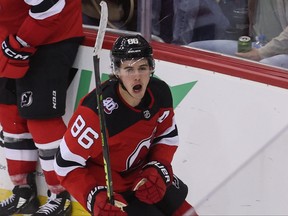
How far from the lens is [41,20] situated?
2.54 metres

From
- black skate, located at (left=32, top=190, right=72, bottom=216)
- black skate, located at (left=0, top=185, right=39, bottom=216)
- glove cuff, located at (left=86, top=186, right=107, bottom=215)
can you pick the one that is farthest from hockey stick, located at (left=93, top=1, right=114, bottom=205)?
black skate, located at (left=0, top=185, right=39, bottom=216)

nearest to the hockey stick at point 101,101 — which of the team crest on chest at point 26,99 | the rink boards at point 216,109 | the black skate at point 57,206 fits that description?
the rink boards at point 216,109

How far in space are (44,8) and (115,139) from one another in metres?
0.73

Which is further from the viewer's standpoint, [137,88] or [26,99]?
[26,99]

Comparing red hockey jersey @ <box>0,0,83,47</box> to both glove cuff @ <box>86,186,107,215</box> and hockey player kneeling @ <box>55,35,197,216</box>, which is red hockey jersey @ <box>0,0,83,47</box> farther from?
glove cuff @ <box>86,186,107,215</box>

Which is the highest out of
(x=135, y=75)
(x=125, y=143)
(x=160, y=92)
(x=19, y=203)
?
(x=135, y=75)

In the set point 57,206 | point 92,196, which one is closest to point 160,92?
point 92,196

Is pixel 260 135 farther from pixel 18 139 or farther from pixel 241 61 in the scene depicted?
pixel 18 139

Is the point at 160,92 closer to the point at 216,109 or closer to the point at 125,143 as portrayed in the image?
the point at 125,143

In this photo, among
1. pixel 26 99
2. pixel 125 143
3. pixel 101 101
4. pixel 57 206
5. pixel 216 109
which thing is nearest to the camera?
pixel 101 101

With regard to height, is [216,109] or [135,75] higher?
[135,75]

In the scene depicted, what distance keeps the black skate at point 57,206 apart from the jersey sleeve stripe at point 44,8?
0.79 meters

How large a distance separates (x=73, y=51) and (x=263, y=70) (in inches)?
31.6

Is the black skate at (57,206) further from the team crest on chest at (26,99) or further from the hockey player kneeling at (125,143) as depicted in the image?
the hockey player kneeling at (125,143)
